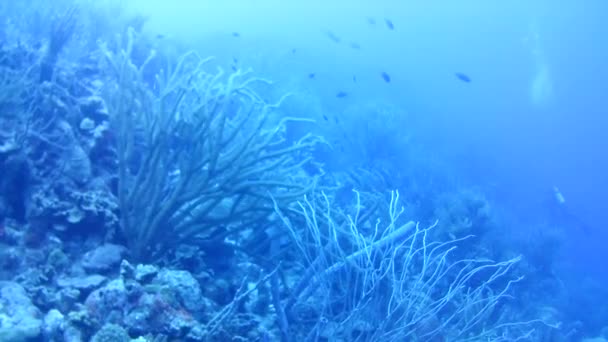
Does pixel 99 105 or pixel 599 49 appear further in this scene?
pixel 599 49

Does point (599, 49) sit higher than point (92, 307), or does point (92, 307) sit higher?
point (599, 49)

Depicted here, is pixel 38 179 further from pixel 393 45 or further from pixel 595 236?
pixel 393 45

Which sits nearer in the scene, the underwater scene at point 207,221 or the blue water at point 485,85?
the underwater scene at point 207,221

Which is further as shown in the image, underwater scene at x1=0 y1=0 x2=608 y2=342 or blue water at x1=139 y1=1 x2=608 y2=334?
blue water at x1=139 y1=1 x2=608 y2=334

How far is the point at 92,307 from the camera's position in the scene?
3.69m

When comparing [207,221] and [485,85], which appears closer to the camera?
[207,221]

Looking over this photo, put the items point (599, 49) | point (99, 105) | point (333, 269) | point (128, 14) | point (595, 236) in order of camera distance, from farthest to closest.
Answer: point (599, 49) → point (595, 236) → point (128, 14) → point (99, 105) → point (333, 269)

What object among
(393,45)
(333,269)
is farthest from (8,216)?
(393,45)

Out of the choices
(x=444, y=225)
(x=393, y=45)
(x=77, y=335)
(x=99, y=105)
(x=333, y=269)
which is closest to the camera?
(x=77, y=335)

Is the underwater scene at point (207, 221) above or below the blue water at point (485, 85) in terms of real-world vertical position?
below

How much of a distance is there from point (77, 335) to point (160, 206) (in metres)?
1.45

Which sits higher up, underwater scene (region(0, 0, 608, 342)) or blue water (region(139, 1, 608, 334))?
blue water (region(139, 1, 608, 334))

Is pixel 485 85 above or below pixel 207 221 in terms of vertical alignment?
above

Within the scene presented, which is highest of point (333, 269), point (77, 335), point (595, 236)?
point (595, 236)
